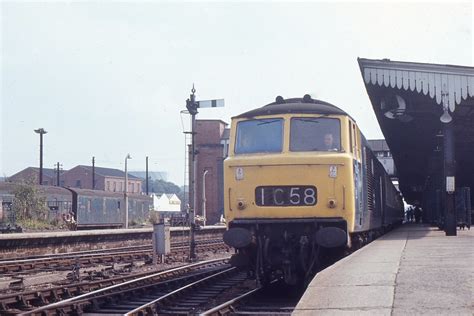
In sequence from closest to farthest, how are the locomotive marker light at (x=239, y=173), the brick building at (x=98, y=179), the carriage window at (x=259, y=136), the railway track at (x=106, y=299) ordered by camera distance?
the railway track at (x=106, y=299) → the locomotive marker light at (x=239, y=173) → the carriage window at (x=259, y=136) → the brick building at (x=98, y=179)

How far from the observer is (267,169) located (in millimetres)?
10922

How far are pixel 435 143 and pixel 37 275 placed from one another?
56.8 ft

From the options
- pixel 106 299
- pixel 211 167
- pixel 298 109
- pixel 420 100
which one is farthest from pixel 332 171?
pixel 211 167

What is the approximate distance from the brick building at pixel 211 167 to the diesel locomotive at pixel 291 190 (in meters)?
49.0

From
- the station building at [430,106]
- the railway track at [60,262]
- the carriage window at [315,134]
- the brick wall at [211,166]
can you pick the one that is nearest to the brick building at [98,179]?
the brick wall at [211,166]

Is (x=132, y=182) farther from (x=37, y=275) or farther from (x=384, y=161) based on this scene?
(x=37, y=275)

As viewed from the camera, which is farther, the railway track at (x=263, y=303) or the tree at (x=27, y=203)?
the tree at (x=27, y=203)

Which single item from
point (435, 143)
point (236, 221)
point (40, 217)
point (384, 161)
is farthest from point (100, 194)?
point (236, 221)

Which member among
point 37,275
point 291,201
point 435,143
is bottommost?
point 37,275

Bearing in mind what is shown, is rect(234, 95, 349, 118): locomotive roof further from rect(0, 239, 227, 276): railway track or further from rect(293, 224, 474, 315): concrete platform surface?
rect(0, 239, 227, 276): railway track

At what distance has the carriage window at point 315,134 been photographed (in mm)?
11211

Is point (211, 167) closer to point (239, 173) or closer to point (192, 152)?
point (192, 152)

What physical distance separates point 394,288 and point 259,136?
531 cm

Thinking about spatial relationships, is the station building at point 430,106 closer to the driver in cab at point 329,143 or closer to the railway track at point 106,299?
the driver in cab at point 329,143
